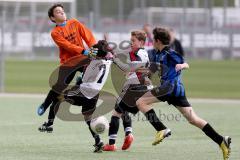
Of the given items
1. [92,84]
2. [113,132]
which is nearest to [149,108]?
[113,132]

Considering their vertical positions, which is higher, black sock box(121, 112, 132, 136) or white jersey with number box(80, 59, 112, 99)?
white jersey with number box(80, 59, 112, 99)

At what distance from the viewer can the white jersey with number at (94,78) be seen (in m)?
13.0

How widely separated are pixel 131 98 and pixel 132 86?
0.19 m

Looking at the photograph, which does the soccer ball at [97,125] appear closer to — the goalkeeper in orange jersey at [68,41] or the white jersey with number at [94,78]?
the white jersey with number at [94,78]

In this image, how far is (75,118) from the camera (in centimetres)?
1784

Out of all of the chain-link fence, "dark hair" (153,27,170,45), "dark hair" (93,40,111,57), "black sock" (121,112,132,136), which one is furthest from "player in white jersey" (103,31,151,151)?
the chain-link fence

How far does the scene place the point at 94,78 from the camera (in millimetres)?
13117

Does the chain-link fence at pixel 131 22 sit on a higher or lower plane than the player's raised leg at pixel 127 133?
lower

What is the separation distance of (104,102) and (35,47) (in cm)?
1926

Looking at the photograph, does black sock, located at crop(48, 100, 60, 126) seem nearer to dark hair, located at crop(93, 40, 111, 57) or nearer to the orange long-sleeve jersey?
the orange long-sleeve jersey

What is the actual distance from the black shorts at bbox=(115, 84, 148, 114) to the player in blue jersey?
70 cm

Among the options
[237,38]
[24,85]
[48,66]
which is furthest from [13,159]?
[237,38]

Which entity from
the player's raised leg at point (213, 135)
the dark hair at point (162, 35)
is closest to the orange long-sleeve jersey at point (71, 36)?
the dark hair at point (162, 35)

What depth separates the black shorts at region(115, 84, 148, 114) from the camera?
13078mm
